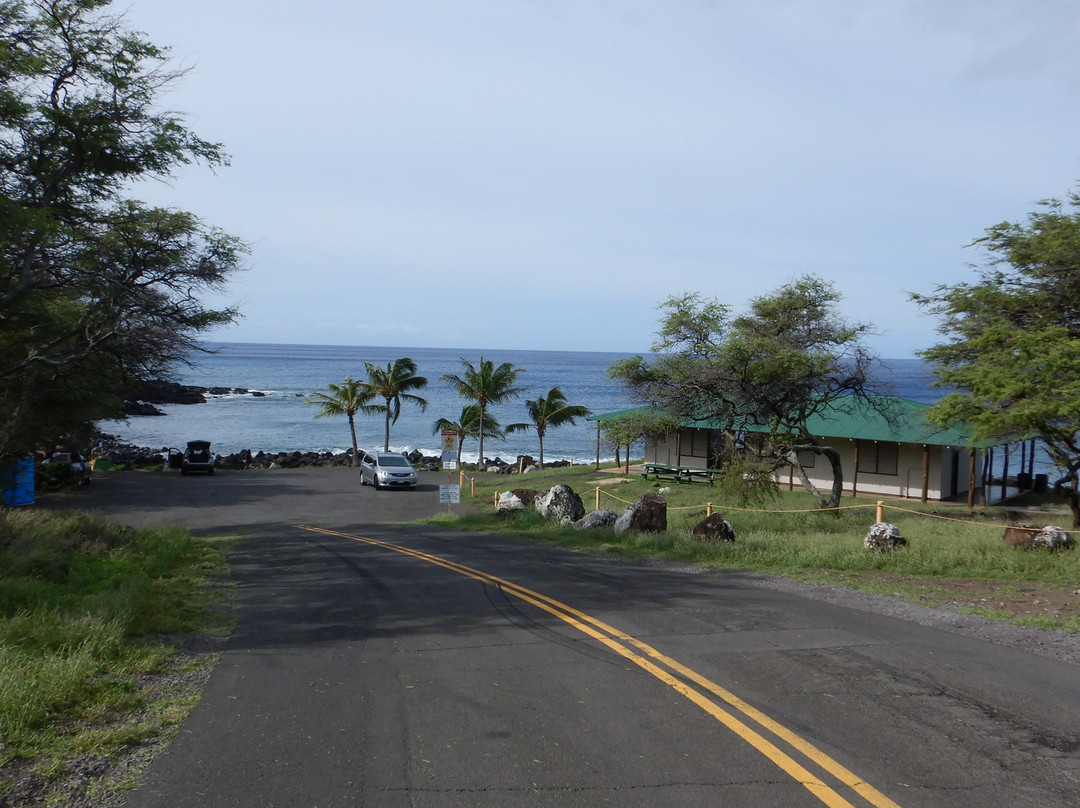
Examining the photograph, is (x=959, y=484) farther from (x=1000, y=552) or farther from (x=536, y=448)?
(x=536, y=448)

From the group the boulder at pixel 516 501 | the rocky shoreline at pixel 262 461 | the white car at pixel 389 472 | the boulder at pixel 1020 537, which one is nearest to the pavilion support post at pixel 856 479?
the boulder at pixel 516 501

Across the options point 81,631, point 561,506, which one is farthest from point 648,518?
point 81,631

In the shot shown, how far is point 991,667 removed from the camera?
272 inches

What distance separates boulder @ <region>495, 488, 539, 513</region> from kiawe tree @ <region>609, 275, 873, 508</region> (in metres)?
4.57

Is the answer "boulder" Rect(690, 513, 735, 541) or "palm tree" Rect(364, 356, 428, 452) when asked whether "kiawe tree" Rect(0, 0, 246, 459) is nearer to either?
"boulder" Rect(690, 513, 735, 541)

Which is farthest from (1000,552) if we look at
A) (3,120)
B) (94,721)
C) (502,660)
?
(3,120)

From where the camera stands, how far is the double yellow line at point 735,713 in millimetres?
4531

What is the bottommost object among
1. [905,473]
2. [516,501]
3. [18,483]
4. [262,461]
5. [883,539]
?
[262,461]

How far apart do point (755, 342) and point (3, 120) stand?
18.2 metres

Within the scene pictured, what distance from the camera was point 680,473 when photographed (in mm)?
38719

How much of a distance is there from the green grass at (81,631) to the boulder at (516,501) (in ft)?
34.4

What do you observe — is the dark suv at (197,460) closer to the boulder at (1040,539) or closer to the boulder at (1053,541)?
the boulder at (1040,539)

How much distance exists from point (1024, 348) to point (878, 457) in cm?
1598

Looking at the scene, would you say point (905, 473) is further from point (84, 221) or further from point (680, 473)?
point (84, 221)
